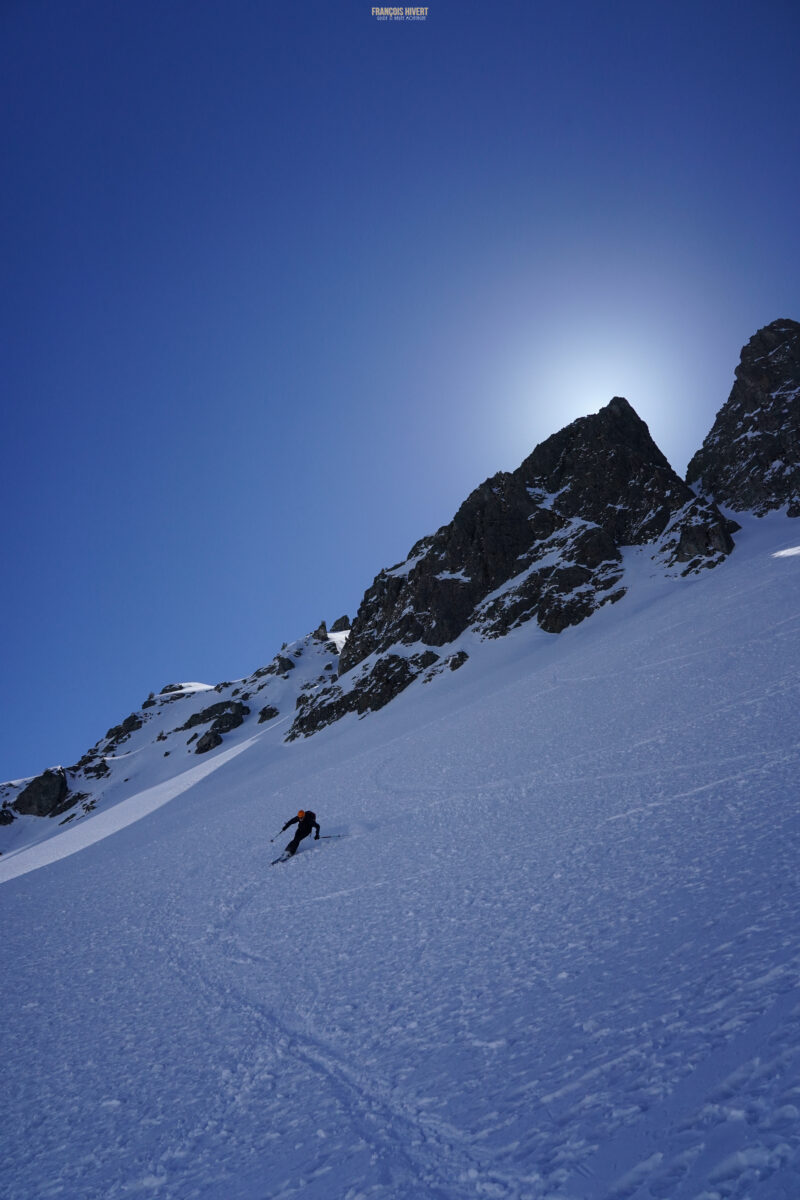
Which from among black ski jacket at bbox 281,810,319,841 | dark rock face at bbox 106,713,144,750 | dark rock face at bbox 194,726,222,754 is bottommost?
black ski jacket at bbox 281,810,319,841

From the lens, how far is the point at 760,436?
216 feet

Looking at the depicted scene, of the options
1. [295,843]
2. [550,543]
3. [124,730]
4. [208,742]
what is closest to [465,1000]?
[295,843]

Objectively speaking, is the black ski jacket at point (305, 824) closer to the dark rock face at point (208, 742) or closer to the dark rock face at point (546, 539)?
the dark rock face at point (546, 539)

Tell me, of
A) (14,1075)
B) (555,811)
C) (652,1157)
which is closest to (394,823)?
(555,811)

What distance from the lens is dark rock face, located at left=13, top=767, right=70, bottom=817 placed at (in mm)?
90125

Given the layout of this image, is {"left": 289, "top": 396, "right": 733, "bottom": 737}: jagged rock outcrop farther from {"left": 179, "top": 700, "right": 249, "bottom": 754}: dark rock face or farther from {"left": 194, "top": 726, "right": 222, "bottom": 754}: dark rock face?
{"left": 179, "top": 700, "right": 249, "bottom": 754}: dark rock face

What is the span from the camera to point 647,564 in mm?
58969

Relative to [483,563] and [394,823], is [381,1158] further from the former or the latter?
[483,563]

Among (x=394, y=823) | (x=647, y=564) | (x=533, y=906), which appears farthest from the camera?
(x=647, y=564)

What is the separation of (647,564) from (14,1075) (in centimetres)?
6148

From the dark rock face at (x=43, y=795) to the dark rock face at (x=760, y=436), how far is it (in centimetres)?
10807

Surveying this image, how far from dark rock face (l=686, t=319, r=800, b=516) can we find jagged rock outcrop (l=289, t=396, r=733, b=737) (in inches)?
185

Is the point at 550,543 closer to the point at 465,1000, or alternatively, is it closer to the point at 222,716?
the point at 222,716

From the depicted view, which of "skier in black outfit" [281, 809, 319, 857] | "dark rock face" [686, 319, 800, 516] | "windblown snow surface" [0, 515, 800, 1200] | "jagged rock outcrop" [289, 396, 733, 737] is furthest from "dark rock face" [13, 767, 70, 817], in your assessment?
"dark rock face" [686, 319, 800, 516]
